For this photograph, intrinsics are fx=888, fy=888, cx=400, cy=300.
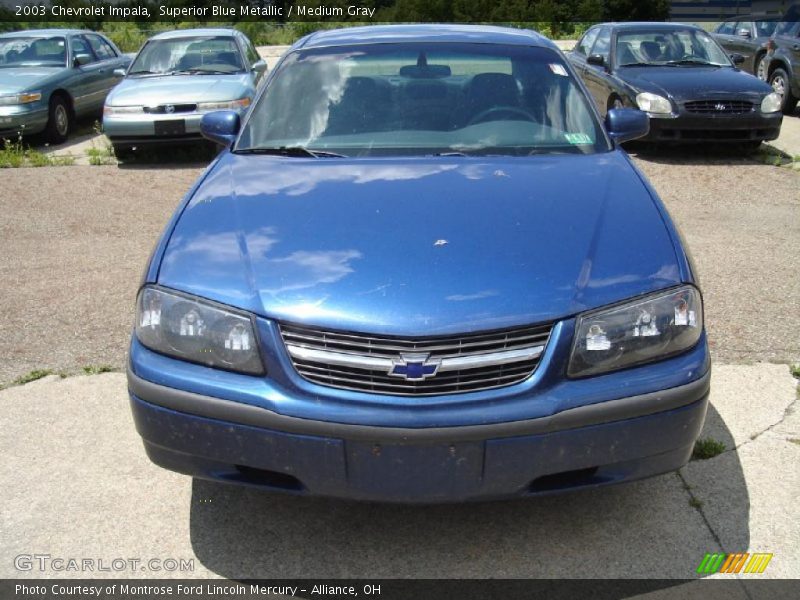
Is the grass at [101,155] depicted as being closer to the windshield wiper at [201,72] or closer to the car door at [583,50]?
the windshield wiper at [201,72]

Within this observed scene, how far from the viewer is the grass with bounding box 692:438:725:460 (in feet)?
11.6

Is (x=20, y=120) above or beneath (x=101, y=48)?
beneath

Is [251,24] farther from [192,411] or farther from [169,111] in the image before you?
[192,411]

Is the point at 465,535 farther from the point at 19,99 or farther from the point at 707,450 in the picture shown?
the point at 19,99

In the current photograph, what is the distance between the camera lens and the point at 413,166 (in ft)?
11.7

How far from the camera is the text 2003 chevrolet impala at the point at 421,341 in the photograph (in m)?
2.57

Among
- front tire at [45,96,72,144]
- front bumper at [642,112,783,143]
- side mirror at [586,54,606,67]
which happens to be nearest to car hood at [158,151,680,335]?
front bumper at [642,112,783,143]

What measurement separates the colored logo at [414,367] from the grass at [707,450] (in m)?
1.52

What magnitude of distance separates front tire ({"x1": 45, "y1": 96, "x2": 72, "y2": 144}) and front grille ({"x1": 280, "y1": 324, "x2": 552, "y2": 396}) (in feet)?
33.0

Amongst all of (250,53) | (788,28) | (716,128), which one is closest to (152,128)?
(250,53)

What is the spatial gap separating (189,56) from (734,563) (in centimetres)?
976

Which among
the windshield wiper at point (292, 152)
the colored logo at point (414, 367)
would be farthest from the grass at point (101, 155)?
the colored logo at point (414, 367)

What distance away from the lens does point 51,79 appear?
11.5 meters

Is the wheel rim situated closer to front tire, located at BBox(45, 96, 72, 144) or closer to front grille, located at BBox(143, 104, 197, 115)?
front tire, located at BBox(45, 96, 72, 144)
